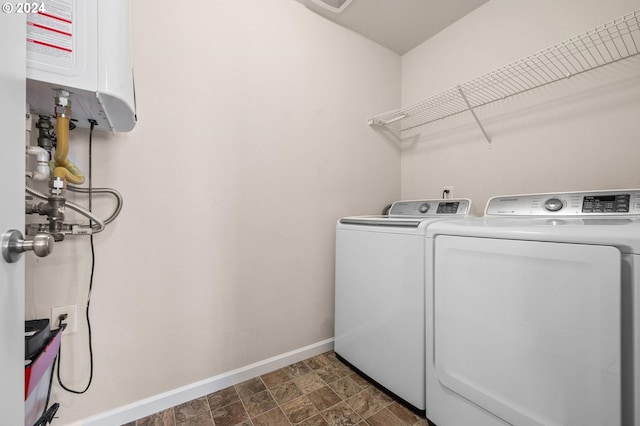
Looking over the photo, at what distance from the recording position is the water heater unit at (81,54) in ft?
2.32

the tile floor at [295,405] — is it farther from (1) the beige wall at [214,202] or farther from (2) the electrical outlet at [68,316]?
(2) the electrical outlet at [68,316]

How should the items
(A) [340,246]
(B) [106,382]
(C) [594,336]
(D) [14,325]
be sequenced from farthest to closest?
1. (A) [340,246]
2. (B) [106,382]
3. (C) [594,336]
4. (D) [14,325]

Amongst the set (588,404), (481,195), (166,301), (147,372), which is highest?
(481,195)

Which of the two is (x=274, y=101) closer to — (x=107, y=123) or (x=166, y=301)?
(x=107, y=123)

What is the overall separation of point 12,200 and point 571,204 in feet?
6.09

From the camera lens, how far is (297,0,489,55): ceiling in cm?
166

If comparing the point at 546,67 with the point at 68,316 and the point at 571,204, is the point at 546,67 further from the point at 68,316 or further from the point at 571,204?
the point at 68,316

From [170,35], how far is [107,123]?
1.90 feet

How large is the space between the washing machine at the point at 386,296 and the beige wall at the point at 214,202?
21 centimetres

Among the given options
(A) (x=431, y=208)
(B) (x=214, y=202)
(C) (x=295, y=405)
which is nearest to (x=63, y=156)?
(B) (x=214, y=202)

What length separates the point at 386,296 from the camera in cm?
134

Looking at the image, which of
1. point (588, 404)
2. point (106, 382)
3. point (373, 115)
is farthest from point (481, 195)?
point (106, 382)

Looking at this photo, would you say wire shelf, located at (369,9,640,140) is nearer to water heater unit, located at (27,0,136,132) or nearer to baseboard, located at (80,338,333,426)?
water heater unit, located at (27,0,136,132)

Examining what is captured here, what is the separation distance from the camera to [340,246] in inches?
65.3
